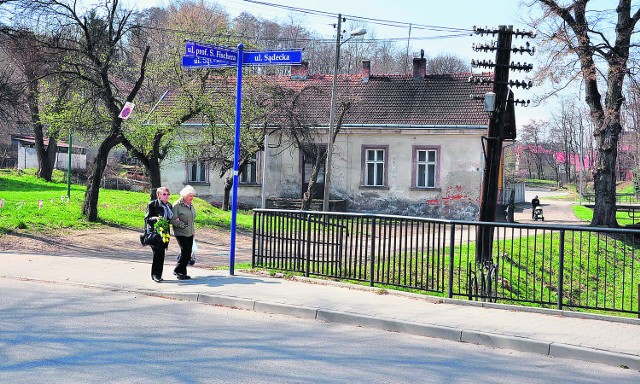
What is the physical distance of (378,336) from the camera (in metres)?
8.88

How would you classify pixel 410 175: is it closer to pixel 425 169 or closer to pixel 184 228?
pixel 425 169

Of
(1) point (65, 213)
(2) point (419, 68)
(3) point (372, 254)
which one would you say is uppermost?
(2) point (419, 68)

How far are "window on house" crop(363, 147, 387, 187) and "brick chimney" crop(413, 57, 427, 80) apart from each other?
4.71m

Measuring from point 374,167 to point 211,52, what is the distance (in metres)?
24.0

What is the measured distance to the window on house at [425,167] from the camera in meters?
34.9

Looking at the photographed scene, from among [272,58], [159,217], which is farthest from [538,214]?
[159,217]

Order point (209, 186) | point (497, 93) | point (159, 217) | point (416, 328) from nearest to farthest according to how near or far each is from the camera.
Answer: point (416, 328) → point (159, 217) → point (497, 93) → point (209, 186)

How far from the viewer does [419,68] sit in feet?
122

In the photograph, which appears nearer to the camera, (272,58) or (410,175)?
(272,58)

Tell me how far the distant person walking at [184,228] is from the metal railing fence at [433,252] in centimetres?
150

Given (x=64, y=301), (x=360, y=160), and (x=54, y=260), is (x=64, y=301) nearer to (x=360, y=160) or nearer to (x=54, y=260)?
(x=54, y=260)

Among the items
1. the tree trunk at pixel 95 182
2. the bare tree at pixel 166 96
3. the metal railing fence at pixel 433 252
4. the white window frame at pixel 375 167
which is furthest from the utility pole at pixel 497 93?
the white window frame at pixel 375 167

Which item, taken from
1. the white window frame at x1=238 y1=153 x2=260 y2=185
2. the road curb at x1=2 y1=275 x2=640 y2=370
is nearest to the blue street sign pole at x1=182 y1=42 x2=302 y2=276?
the road curb at x1=2 y1=275 x2=640 y2=370

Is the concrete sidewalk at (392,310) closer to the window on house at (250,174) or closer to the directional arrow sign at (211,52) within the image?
the directional arrow sign at (211,52)
